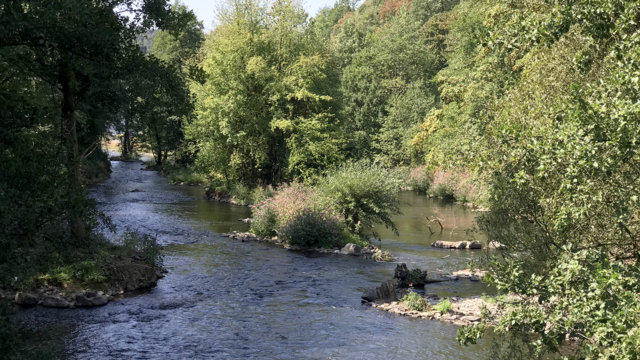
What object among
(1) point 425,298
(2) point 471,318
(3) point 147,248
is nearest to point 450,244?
(1) point 425,298

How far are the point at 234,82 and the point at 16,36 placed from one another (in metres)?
28.7

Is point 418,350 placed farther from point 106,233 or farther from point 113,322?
point 106,233

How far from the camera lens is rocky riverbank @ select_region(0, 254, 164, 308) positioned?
16125 mm

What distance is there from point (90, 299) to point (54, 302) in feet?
3.23

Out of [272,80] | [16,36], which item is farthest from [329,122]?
[16,36]

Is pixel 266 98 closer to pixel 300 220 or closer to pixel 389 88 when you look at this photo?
pixel 300 220

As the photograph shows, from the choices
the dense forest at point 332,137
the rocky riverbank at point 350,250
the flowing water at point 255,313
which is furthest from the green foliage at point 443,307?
the rocky riverbank at point 350,250

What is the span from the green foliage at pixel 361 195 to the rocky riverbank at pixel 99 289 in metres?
11.0

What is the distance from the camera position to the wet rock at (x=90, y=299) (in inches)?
647

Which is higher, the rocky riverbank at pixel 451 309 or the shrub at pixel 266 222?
the shrub at pixel 266 222

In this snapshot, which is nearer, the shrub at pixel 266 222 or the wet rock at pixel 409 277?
the wet rock at pixel 409 277

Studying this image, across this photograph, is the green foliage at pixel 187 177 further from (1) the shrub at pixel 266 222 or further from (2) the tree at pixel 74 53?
(2) the tree at pixel 74 53

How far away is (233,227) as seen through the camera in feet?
101

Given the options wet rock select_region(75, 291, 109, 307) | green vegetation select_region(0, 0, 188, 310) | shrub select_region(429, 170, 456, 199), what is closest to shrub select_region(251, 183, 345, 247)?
green vegetation select_region(0, 0, 188, 310)
